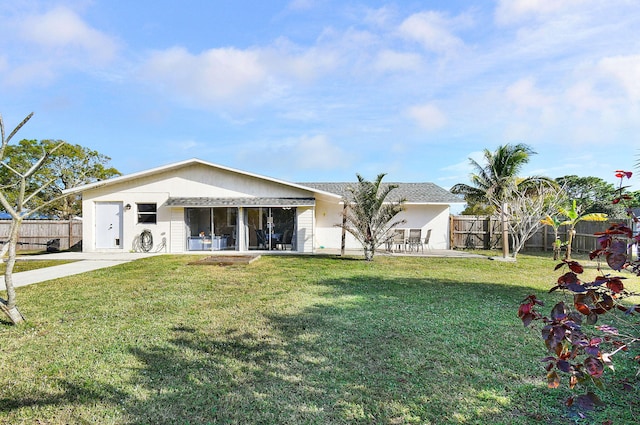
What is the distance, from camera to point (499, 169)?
55.1 feet

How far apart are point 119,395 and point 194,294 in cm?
451

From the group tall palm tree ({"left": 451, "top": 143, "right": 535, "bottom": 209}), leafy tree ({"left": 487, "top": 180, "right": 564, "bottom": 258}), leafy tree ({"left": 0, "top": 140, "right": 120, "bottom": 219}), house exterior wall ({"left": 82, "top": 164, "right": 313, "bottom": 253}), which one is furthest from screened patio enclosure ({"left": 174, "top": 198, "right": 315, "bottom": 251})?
leafy tree ({"left": 0, "top": 140, "right": 120, "bottom": 219})

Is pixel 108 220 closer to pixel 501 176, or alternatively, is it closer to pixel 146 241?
pixel 146 241

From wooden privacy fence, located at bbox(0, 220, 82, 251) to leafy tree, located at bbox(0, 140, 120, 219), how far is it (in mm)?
10583

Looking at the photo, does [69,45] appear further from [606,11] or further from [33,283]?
[606,11]

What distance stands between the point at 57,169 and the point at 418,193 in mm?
34911

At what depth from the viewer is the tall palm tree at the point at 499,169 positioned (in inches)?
644

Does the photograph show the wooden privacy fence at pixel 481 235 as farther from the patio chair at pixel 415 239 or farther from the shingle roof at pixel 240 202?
the shingle roof at pixel 240 202

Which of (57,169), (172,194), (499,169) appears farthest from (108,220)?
(57,169)

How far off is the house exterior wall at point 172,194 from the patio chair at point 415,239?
5.20 meters

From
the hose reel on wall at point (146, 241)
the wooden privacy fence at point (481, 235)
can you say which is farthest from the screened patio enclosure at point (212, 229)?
the wooden privacy fence at point (481, 235)

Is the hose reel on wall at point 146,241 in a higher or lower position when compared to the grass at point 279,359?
higher

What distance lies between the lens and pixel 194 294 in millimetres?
7770

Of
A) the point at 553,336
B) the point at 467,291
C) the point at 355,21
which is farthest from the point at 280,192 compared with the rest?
the point at 553,336
